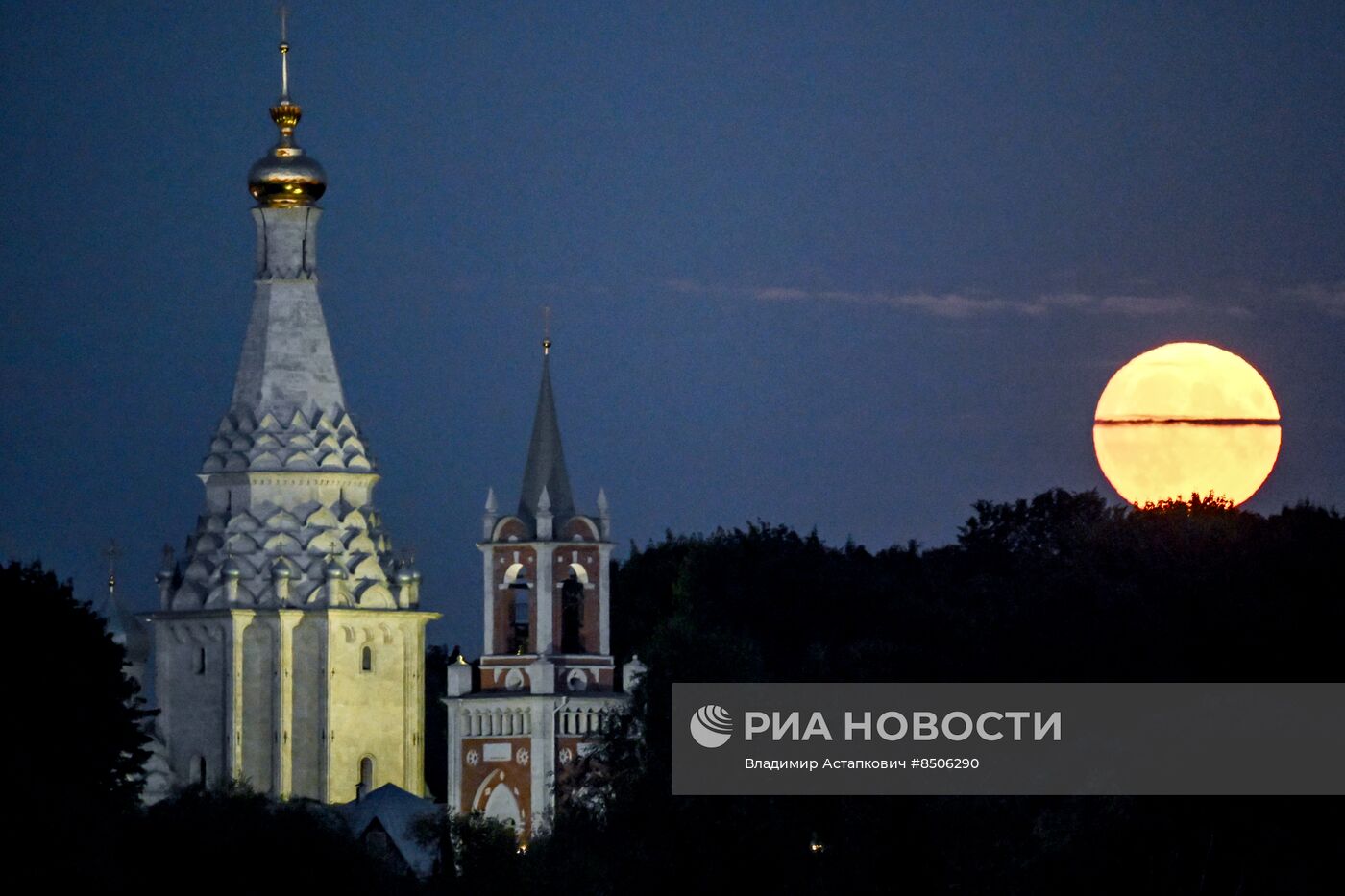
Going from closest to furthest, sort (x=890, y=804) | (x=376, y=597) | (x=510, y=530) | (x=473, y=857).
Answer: (x=890, y=804) → (x=473, y=857) → (x=510, y=530) → (x=376, y=597)

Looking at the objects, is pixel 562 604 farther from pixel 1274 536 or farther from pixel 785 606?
pixel 1274 536

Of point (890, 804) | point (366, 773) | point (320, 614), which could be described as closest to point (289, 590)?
point (320, 614)

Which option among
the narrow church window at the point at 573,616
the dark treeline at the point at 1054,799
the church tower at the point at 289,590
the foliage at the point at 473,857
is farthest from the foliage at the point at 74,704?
the narrow church window at the point at 573,616

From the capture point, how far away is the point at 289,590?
3433 inches

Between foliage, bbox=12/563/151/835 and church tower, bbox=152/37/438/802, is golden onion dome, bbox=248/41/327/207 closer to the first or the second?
church tower, bbox=152/37/438/802

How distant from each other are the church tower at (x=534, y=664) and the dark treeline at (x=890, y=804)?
16423 millimetres

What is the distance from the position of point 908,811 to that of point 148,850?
1124 cm

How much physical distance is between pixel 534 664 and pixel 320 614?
5148 mm

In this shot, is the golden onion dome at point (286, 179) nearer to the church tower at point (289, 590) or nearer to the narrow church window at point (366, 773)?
the church tower at point (289, 590)

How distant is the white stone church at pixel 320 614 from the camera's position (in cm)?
8706

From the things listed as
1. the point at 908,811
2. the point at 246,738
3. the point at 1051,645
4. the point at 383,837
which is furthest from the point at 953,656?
the point at 246,738
